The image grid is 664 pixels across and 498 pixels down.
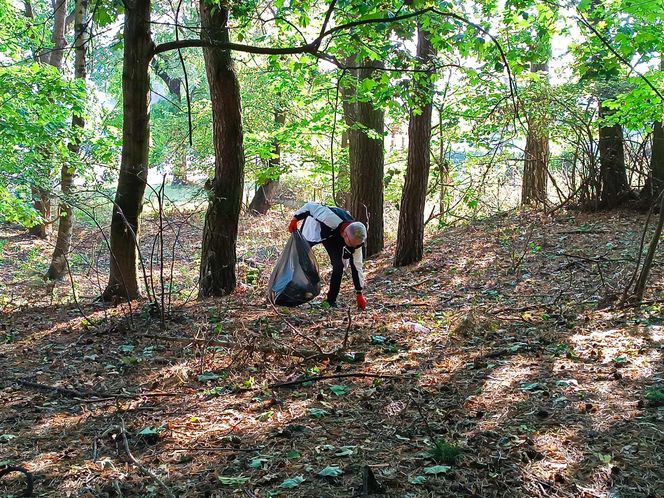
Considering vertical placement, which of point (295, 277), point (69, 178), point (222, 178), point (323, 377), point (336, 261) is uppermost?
point (69, 178)

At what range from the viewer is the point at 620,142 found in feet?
36.0

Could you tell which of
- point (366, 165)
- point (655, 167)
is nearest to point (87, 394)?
point (366, 165)

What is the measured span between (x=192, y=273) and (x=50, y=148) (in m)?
4.69

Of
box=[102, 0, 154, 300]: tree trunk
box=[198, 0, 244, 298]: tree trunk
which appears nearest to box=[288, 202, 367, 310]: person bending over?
box=[198, 0, 244, 298]: tree trunk

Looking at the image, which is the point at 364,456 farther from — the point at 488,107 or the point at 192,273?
the point at 192,273

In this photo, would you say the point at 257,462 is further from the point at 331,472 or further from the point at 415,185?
the point at 415,185

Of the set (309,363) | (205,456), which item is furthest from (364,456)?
(309,363)

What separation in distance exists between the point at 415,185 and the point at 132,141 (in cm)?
510

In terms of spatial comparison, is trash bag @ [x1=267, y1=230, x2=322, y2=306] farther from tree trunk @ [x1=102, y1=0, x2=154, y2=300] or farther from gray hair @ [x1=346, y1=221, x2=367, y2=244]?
tree trunk @ [x1=102, y1=0, x2=154, y2=300]

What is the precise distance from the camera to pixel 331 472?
2.71 meters

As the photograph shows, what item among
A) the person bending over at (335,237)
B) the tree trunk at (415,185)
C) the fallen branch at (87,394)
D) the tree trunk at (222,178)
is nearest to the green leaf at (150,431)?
the fallen branch at (87,394)

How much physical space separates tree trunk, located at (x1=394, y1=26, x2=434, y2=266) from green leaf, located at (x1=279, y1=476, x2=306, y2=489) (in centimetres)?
758

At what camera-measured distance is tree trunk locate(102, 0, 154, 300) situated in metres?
6.36

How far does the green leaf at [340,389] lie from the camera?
3821mm
